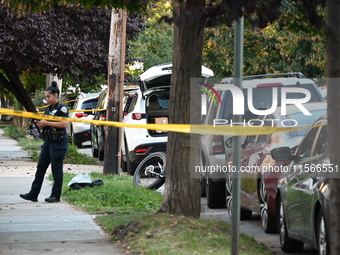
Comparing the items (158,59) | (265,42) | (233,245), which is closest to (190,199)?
(233,245)

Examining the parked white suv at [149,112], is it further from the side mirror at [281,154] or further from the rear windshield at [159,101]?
the side mirror at [281,154]

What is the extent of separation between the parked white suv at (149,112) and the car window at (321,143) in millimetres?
8652

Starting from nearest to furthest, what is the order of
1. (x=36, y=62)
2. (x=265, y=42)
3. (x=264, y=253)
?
(x=264, y=253) < (x=36, y=62) < (x=265, y=42)

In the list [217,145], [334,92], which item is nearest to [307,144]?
[334,92]

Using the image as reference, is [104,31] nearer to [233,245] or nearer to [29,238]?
[29,238]

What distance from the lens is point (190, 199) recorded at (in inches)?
352

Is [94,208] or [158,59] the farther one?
[158,59]

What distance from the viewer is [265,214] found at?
371 inches

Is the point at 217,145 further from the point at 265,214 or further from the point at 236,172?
the point at 236,172

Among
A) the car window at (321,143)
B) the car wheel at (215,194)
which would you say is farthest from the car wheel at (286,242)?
the car wheel at (215,194)

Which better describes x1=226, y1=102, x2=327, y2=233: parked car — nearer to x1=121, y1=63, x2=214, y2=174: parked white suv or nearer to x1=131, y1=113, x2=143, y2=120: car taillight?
x1=121, y1=63, x2=214, y2=174: parked white suv

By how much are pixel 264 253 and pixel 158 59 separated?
37.5 meters

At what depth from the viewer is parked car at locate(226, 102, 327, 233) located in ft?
29.7

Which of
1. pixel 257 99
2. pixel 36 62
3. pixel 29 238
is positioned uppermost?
pixel 36 62
